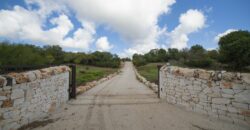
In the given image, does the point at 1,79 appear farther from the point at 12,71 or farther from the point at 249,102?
the point at 249,102

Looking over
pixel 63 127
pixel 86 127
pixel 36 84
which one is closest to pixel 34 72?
pixel 36 84

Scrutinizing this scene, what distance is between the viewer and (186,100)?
6.01 metres

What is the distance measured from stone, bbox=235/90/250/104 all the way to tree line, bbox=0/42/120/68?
2986 centimetres

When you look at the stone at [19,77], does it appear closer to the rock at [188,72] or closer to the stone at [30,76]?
the stone at [30,76]

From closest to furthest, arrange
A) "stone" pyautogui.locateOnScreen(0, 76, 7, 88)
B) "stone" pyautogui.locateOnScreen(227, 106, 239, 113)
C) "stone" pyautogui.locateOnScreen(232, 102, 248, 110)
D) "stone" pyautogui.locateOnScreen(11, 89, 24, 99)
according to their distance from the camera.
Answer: "stone" pyautogui.locateOnScreen(0, 76, 7, 88)
"stone" pyautogui.locateOnScreen(11, 89, 24, 99)
"stone" pyautogui.locateOnScreen(232, 102, 248, 110)
"stone" pyautogui.locateOnScreen(227, 106, 239, 113)

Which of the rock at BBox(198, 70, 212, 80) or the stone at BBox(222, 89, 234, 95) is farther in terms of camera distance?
the rock at BBox(198, 70, 212, 80)

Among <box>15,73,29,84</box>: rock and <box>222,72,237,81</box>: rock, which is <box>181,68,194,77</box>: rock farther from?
<box>15,73,29,84</box>: rock

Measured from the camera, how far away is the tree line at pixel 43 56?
27977 mm

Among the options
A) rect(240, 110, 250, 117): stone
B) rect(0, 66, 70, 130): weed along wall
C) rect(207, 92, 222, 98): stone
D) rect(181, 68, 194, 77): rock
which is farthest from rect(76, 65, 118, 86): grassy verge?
rect(240, 110, 250, 117): stone

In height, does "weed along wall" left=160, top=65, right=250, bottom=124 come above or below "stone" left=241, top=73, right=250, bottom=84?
below

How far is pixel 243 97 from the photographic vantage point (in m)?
4.09

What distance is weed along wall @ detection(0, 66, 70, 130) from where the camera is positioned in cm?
365

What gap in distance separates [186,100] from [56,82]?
5.26m

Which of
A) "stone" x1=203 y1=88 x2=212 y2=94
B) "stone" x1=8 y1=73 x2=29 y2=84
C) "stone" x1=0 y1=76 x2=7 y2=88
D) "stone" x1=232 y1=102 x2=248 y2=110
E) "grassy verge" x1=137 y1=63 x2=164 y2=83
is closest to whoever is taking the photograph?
"stone" x1=0 y1=76 x2=7 y2=88
